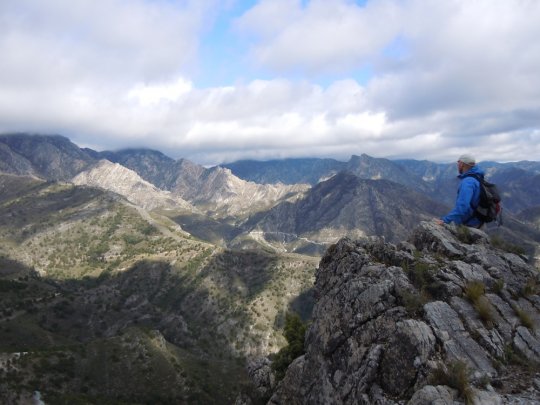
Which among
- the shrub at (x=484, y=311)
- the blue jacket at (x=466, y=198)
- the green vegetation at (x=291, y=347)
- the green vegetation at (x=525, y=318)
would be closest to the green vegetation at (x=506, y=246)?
the blue jacket at (x=466, y=198)

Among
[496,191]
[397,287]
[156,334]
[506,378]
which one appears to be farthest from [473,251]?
[156,334]

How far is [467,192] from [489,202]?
1.77 m

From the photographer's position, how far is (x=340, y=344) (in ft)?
78.7

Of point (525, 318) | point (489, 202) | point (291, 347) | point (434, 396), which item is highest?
point (489, 202)

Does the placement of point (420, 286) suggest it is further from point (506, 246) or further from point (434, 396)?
point (506, 246)

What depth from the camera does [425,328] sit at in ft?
62.3

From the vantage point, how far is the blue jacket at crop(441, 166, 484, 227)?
22641mm

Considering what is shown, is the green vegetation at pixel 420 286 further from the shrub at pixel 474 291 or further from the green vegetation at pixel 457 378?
the green vegetation at pixel 457 378

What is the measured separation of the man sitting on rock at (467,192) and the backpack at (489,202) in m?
0.23

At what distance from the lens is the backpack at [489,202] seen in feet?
75.7

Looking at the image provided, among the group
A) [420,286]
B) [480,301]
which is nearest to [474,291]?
[480,301]

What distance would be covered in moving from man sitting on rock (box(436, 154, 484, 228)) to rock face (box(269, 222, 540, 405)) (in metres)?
2.26

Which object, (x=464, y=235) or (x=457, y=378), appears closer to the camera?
(x=457, y=378)

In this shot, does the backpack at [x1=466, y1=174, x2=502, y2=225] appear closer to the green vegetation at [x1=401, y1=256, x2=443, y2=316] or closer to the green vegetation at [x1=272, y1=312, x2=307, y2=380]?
the green vegetation at [x1=401, y1=256, x2=443, y2=316]
